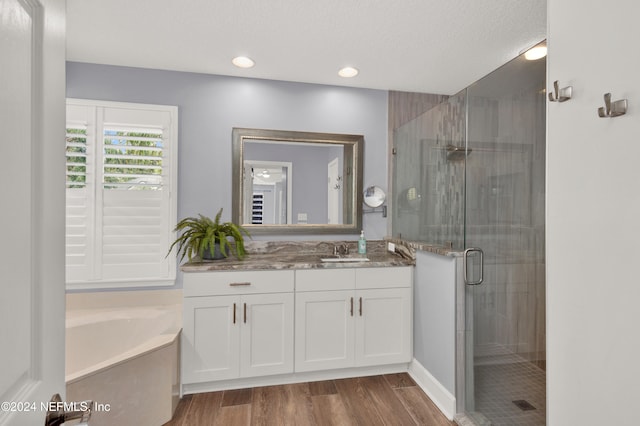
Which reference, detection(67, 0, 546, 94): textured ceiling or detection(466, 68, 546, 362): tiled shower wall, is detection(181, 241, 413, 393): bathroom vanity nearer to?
detection(466, 68, 546, 362): tiled shower wall

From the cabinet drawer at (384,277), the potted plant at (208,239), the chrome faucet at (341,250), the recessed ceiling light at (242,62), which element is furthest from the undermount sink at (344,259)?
the recessed ceiling light at (242,62)

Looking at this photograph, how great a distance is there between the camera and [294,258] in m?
2.49

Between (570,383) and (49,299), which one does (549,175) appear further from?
(49,299)

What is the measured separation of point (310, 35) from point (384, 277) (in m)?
1.72

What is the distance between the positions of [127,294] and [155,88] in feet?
5.33

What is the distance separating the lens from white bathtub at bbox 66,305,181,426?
1606mm

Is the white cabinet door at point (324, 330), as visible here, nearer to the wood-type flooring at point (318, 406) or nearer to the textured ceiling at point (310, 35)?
the wood-type flooring at point (318, 406)

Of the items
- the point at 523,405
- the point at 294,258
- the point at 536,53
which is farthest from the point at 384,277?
the point at 536,53

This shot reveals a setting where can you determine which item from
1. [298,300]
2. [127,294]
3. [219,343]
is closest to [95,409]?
[219,343]

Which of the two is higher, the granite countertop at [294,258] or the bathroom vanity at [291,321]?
the granite countertop at [294,258]

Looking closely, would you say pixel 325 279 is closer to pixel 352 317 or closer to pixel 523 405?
pixel 352 317

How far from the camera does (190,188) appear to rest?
2594 mm

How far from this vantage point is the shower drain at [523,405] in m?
1.55

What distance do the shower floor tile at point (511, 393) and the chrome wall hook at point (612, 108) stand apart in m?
1.20
